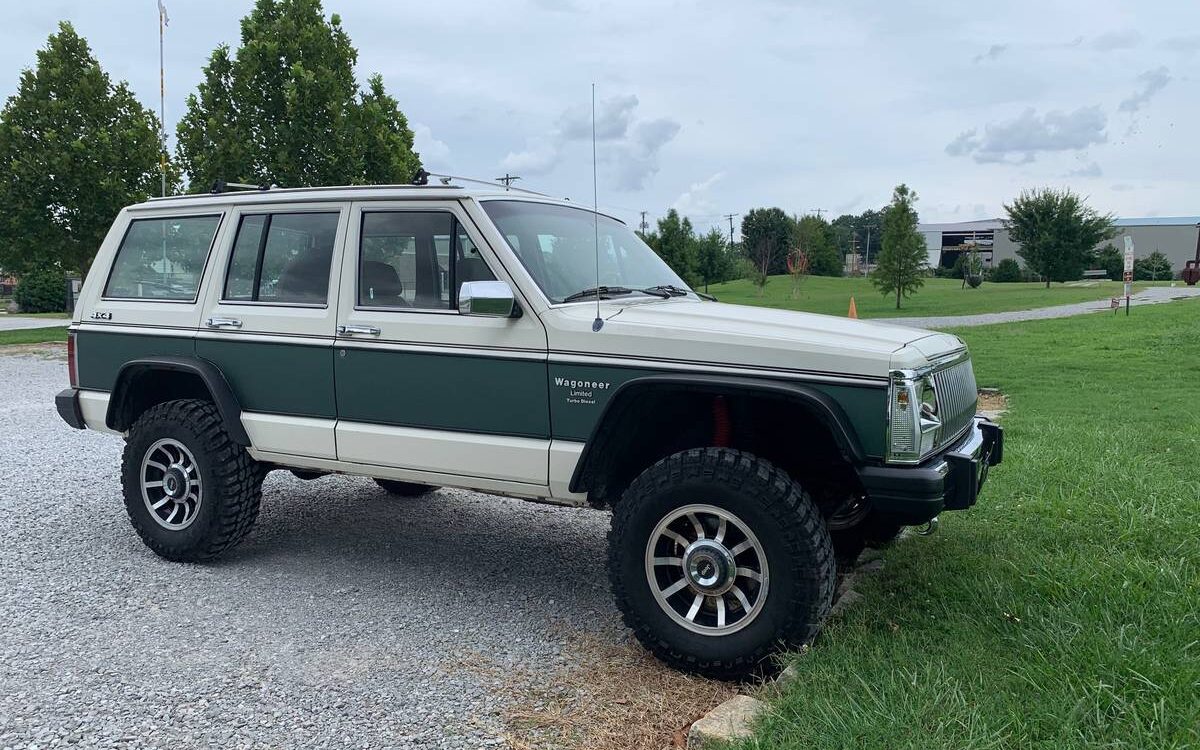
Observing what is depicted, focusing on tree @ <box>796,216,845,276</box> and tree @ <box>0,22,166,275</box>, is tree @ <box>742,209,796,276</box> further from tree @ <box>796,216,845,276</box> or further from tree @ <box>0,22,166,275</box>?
tree @ <box>0,22,166,275</box>

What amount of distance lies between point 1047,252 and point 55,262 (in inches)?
1796

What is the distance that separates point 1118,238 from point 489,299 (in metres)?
81.6

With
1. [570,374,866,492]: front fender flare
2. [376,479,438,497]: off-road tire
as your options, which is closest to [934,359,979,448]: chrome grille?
[570,374,866,492]: front fender flare

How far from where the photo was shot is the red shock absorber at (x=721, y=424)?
12.9 feet

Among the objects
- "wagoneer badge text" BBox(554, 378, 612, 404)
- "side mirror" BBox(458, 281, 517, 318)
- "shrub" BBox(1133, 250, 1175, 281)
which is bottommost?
"wagoneer badge text" BBox(554, 378, 612, 404)

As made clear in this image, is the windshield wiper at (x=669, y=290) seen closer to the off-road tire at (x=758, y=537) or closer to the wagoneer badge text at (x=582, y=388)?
the wagoneer badge text at (x=582, y=388)

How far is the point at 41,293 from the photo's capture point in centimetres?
3934

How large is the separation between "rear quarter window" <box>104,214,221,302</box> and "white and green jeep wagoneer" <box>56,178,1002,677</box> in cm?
2

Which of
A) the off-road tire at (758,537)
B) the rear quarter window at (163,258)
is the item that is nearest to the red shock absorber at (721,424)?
the off-road tire at (758,537)

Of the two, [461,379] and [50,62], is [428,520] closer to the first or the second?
[461,379]

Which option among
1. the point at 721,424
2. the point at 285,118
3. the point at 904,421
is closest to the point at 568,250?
the point at 721,424

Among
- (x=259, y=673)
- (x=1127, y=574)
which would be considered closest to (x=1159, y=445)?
(x=1127, y=574)

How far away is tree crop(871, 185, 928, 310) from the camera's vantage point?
36.1 meters

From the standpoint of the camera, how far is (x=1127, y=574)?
13.2 feet
